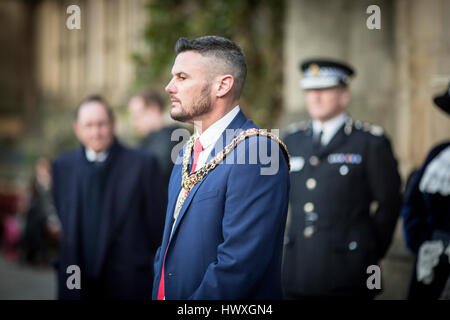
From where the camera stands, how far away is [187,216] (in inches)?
79.8

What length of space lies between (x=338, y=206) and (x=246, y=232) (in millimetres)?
1672

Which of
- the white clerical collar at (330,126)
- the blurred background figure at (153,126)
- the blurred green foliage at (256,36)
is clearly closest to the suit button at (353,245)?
the white clerical collar at (330,126)

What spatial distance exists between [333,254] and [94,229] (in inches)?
57.3

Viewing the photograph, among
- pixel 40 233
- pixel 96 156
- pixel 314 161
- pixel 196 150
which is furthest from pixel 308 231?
pixel 40 233

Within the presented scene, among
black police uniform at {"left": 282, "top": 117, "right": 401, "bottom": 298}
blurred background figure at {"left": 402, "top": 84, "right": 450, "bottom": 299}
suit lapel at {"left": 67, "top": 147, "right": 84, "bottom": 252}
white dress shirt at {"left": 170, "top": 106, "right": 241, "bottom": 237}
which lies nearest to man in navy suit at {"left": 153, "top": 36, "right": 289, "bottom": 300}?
white dress shirt at {"left": 170, "top": 106, "right": 241, "bottom": 237}

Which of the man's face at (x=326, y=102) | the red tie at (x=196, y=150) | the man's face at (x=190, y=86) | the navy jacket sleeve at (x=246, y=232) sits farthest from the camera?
the man's face at (x=326, y=102)

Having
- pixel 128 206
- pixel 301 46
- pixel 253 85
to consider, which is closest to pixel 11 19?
pixel 253 85

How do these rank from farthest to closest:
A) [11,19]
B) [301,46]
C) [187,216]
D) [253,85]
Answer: [11,19] → [253,85] → [301,46] → [187,216]

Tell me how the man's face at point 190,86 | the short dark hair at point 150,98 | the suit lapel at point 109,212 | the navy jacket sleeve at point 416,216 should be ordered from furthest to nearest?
the short dark hair at point 150,98 → the suit lapel at point 109,212 → the navy jacket sleeve at point 416,216 → the man's face at point 190,86

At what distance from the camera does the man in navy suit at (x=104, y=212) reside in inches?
130

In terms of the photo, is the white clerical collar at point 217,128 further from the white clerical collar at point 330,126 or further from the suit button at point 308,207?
the white clerical collar at point 330,126

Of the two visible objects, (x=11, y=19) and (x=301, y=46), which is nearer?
(x=301, y=46)

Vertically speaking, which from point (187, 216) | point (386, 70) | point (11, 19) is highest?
point (11, 19)
